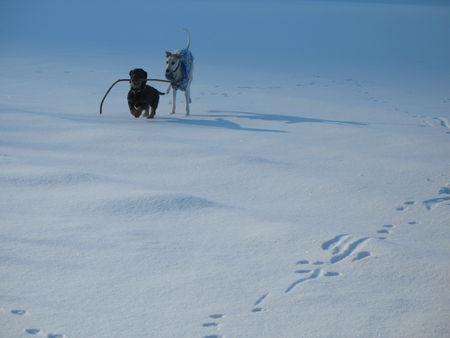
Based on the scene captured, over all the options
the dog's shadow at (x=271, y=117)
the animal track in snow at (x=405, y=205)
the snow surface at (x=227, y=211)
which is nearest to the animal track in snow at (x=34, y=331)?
the snow surface at (x=227, y=211)

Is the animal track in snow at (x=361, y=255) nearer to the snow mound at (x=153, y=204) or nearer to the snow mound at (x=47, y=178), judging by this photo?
the snow mound at (x=153, y=204)

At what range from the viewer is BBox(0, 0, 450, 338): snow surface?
2600mm

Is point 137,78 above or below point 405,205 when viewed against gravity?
above

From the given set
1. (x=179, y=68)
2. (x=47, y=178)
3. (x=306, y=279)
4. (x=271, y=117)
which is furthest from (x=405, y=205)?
(x=179, y=68)

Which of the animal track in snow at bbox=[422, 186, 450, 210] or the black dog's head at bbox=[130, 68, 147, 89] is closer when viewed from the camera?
the animal track in snow at bbox=[422, 186, 450, 210]

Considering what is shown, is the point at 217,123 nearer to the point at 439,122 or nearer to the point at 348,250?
the point at 439,122

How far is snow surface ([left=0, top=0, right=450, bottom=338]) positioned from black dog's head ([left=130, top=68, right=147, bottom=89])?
41 centimetres

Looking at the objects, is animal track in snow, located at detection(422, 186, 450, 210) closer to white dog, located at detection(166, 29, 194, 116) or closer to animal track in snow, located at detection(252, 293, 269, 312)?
animal track in snow, located at detection(252, 293, 269, 312)

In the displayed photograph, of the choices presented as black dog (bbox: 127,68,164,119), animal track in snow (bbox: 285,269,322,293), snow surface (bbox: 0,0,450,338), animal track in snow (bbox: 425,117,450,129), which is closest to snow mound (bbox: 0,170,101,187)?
snow surface (bbox: 0,0,450,338)

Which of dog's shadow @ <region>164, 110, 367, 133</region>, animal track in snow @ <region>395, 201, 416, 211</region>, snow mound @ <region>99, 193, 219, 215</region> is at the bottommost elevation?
animal track in snow @ <region>395, 201, 416, 211</region>

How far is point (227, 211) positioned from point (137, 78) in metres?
2.75

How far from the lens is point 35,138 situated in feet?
18.0

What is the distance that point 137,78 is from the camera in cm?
608

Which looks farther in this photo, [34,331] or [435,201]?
[435,201]
